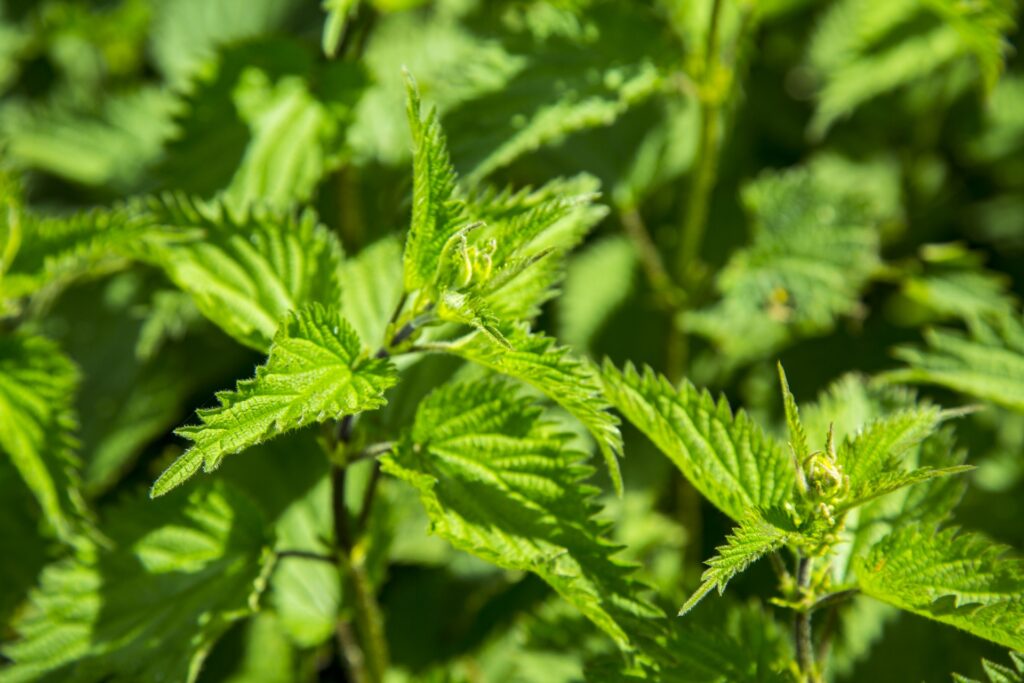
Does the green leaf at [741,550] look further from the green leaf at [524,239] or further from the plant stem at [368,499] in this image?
the plant stem at [368,499]

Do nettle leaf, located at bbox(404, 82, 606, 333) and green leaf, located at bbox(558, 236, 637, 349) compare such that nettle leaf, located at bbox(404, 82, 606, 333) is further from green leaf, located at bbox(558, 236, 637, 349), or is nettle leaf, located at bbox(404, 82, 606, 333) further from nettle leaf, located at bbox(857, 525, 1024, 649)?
green leaf, located at bbox(558, 236, 637, 349)

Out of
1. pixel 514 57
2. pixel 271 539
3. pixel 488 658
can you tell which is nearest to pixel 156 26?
pixel 514 57

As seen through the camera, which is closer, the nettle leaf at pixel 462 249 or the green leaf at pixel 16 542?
the nettle leaf at pixel 462 249

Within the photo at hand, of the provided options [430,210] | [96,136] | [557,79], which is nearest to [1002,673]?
[430,210]

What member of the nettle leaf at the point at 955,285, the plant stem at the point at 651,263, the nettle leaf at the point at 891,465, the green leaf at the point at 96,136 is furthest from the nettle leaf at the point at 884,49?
the green leaf at the point at 96,136

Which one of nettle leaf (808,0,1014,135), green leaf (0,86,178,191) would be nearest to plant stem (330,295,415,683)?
green leaf (0,86,178,191)

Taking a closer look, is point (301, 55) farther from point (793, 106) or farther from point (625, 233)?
point (793, 106)
